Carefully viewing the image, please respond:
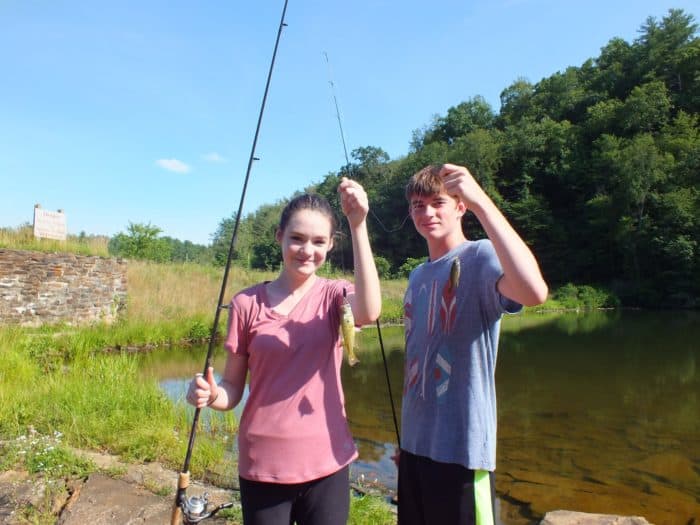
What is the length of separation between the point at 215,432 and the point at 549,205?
45.3m

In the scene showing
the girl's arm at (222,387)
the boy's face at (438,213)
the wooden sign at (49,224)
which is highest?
the wooden sign at (49,224)

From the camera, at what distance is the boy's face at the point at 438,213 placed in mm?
2164

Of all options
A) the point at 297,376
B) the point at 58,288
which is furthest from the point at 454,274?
the point at 58,288

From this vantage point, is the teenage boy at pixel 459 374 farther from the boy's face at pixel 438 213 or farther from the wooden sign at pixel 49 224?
the wooden sign at pixel 49 224

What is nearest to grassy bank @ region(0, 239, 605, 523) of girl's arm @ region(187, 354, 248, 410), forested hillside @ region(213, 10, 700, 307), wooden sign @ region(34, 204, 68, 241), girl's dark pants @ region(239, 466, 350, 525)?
girl's dark pants @ region(239, 466, 350, 525)

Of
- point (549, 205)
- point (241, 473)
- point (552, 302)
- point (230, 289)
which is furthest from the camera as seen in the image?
point (549, 205)

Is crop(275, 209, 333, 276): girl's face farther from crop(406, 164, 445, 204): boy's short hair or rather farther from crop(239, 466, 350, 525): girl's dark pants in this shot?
crop(239, 466, 350, 525): girl's dark pants

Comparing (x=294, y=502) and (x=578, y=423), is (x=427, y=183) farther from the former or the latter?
(x=578, y=423)

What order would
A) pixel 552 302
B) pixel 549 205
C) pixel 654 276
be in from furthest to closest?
pixel 549 205
pixel 654 276
pixel 552 302

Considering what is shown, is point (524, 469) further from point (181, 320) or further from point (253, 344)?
point (181, 320)

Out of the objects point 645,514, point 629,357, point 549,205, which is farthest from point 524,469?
point 549,205

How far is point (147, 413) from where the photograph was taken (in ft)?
19.4

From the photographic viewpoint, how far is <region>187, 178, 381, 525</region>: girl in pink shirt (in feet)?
6.23

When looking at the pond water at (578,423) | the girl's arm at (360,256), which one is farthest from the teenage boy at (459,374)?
the pond water at (578,423)
